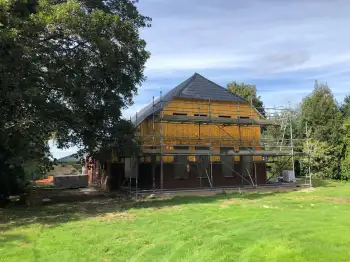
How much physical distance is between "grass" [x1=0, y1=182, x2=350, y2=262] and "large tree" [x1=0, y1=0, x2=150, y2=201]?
371cm

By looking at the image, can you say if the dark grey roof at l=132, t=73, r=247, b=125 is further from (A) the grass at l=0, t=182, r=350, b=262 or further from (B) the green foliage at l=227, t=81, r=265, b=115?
(B) the green foliage at l=227, t=81, r=265, b=115

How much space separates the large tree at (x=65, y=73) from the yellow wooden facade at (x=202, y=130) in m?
5.19

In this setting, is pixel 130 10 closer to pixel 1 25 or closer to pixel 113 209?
pixel 1 25

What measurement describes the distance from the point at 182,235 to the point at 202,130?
15292 mm

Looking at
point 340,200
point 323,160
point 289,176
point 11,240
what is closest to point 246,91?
point 323,160

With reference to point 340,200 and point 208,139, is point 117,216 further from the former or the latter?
point 208,139

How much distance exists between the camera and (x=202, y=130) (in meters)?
24.2

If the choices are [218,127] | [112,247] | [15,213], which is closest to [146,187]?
[218,127]

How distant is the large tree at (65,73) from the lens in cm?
1416

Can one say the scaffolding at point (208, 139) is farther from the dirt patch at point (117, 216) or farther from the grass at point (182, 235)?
the grass at point (182, 235)

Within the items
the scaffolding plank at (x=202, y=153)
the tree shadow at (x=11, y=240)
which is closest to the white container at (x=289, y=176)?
the scaffolding plank at (x=202, y=153)

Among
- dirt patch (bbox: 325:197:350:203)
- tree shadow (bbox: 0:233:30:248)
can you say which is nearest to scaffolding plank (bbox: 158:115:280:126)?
dirt patch (bbox: 325:197:350:203)

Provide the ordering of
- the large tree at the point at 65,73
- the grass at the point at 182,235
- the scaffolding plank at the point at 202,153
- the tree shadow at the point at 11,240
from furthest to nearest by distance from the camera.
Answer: the scaffolding plank at the point at 202,153
the large tree at the point at 65,73
the tree shadow at the point at 11,240
the grass at the point at 182,235

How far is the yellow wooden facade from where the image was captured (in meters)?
23.3
